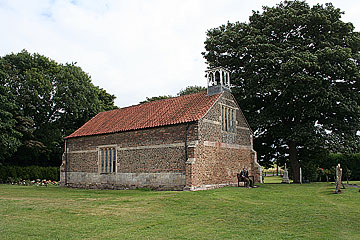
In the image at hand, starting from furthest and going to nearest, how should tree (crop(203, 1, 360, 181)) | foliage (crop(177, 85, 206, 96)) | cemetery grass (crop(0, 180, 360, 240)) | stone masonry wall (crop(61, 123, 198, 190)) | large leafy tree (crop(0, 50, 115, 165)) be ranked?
foliage (crop(177, 85, 206, 96)) → large leafy tree (crop(0, 50, 115, 165)) → tree (crop(203, 1, 360, 181)) → stone masonry wall (crop(61, 123, 198, 190)) → cemetery grass (crop(0, 180, 360, 240))

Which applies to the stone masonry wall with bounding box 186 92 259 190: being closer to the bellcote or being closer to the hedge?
the bellcote


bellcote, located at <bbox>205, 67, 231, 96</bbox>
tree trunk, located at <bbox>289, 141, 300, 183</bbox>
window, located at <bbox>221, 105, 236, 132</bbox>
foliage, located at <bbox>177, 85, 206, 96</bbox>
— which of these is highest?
foliage, located at <bbox>177, 85, 206, 96</bbox>

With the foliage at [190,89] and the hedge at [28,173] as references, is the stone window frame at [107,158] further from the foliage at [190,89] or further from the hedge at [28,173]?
the foliage at [190,89]

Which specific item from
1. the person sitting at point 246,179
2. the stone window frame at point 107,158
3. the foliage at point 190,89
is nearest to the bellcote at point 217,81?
the person sitting at point 246,179

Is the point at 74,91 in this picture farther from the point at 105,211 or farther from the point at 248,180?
the point at 105,211

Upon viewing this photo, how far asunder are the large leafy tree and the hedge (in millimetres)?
1767

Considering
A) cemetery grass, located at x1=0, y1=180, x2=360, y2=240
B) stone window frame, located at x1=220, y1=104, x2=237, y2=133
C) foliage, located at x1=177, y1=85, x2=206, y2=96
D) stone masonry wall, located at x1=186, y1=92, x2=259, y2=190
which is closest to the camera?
cemetery grass, located at x1=0, y1=180, x2=360, y2=240

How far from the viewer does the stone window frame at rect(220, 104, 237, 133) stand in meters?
24.2

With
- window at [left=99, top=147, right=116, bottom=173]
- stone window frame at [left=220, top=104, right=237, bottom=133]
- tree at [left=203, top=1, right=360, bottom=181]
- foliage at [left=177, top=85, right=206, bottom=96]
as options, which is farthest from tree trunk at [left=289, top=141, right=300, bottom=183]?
foliage at [left=177, top=85, right=206, bottom=96]

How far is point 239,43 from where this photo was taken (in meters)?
29.7

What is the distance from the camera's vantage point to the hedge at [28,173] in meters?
35.6

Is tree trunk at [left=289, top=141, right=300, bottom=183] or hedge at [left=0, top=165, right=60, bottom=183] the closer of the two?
tree trunk at [left=289, top=141, right=300, bottom=183]

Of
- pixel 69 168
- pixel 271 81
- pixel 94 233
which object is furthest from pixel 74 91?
pixel 94 233

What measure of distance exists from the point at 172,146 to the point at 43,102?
22605 millimetres
